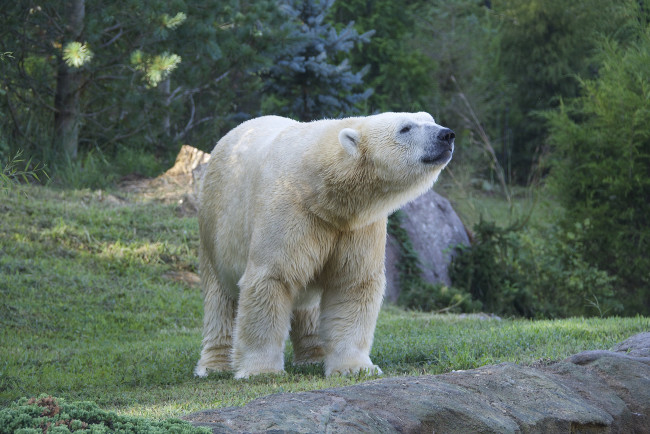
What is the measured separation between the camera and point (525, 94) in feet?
72.3

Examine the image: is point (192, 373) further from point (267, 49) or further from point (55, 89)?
point (55, 89)

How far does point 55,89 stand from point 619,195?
363 inches

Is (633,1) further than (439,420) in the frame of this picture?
Yes

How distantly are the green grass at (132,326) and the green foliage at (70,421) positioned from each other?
3.55ft

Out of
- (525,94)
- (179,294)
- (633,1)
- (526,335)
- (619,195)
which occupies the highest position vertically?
(633,1)

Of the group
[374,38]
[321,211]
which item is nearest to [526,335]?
[321,211]

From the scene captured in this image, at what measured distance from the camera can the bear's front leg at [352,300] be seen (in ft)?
18.8

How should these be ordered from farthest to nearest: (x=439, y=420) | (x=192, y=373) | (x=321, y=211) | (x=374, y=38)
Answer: (x=374, y=38) → (x=192, y=373) → (x=321, y=211) → (x=439, y=420)

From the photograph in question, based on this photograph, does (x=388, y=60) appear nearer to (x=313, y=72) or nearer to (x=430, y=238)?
(x=313, y=72)

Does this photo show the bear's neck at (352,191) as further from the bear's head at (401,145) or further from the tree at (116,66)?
the tree at (116,66)

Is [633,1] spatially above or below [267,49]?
above

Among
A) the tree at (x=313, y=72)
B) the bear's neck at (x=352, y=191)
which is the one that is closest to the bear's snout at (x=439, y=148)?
the bear's neck at (x=352, y=191)

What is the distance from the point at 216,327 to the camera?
6715 millimetres

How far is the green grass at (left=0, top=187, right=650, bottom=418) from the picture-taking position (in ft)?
19.0
